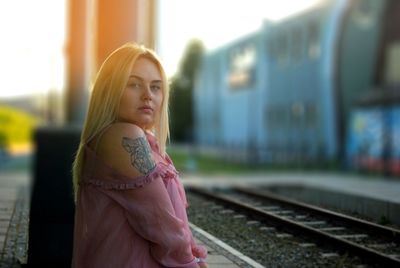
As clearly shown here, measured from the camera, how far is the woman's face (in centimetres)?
295

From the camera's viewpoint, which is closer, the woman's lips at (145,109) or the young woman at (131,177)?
the young woman at (131,177)

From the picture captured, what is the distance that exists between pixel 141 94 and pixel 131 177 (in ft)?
1.22

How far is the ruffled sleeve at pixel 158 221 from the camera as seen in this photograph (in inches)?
111

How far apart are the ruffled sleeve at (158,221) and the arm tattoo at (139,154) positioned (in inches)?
1.3

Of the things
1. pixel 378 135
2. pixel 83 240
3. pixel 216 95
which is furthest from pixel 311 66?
pixel 83 240

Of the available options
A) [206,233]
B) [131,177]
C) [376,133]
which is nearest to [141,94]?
[131,177]

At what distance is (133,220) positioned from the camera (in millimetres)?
2914

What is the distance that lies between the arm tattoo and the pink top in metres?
0.03

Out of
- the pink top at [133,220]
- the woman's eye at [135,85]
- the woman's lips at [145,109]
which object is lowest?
the pink top at [133,220]

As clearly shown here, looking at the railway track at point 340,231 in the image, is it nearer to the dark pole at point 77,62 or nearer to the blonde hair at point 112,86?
the dark pole at point 77,62

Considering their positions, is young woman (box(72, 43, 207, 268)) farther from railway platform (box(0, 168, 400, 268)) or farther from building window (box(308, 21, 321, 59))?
building window (box(308, 21, 321, 59))

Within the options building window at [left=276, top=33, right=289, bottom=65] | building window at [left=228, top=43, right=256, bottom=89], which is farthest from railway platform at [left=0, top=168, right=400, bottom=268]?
building window at [left=228, top=43, right=256, bottom=89]

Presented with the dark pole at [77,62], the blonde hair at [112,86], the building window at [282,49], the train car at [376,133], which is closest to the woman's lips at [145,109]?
the blonde hair at [112,86]

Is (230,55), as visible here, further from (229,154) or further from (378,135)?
(378,135)
